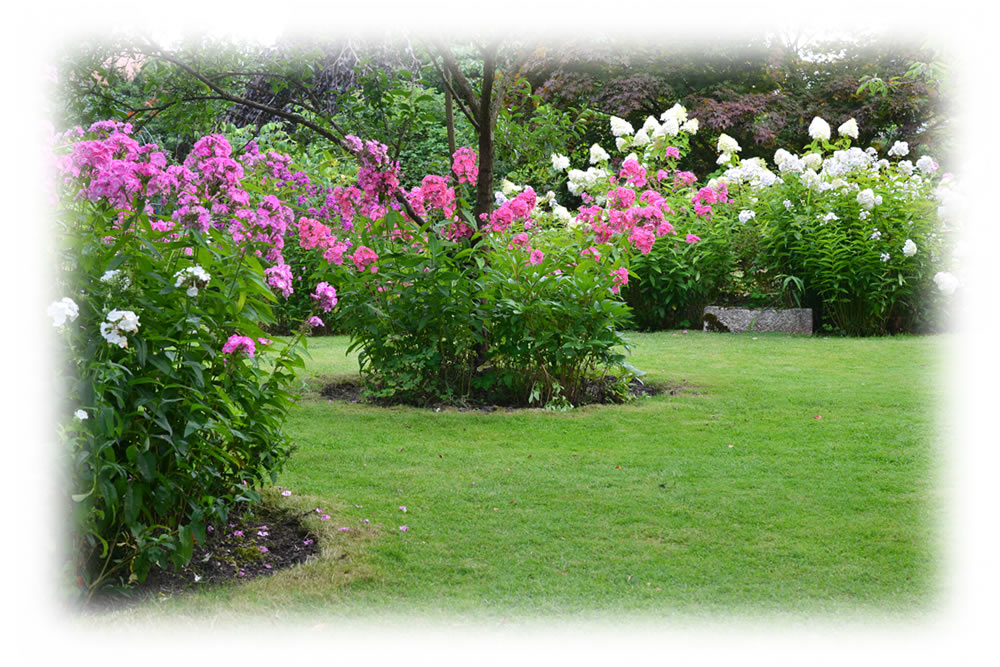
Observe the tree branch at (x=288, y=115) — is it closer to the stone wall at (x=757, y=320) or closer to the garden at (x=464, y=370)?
the garden at (x=464, y=370)

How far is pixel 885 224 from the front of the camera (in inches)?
327

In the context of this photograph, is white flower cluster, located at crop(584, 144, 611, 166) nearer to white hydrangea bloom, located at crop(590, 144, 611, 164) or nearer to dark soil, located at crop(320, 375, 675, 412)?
white hydrangea bloom, located at crop(590, 144, 611, 164)

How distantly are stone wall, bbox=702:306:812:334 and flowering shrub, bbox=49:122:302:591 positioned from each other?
22.4 ft

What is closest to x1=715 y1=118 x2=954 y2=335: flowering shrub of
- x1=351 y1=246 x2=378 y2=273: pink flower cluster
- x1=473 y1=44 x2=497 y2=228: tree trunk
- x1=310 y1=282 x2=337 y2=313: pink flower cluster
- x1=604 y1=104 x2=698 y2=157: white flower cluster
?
x1=604 y1=104 x2=698 y2=157: white flower cluster

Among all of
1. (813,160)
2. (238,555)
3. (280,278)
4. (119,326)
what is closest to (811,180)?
(813,160)

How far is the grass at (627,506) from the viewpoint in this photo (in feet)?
8.64

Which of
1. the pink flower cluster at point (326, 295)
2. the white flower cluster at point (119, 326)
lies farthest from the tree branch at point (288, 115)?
the white flower cluster at point (119, 326)

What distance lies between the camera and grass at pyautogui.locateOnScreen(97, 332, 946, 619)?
263 centimetres

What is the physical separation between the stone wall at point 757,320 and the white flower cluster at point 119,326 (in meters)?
7.54

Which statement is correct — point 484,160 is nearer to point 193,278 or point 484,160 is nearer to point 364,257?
point 364,257

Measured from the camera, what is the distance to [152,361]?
7.94 ft

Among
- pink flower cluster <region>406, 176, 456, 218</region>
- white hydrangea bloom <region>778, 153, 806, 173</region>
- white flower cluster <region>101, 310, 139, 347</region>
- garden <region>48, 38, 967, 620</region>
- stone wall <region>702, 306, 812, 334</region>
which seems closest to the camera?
white flower cluster <region>101, 310, 139, 347</region>

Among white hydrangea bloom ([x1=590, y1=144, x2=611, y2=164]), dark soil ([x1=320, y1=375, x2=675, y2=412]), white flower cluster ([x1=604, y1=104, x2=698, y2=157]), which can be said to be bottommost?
dark soil ([x1=320, y1=375, x2=675, y2=412])

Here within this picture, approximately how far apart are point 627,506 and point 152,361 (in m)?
1.90
